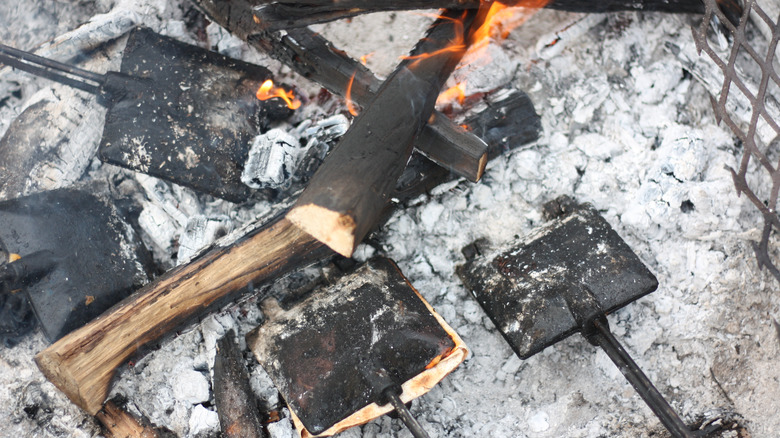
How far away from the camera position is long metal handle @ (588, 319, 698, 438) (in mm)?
1883

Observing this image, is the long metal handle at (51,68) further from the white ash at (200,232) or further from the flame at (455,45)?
the flame at (455,45)

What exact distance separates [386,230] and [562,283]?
0.82 m

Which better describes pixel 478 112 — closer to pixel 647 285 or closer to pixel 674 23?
pixel 647 285

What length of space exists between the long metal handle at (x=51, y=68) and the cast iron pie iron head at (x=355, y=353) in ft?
4.81

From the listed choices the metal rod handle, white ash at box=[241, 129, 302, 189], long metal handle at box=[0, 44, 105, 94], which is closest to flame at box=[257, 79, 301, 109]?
→ white ash at box=[241, 129, 302, 189]

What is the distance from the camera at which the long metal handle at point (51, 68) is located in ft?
8.37

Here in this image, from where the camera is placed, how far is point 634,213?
2432mm

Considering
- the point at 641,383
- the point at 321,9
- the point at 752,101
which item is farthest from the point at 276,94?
the point at 752,101

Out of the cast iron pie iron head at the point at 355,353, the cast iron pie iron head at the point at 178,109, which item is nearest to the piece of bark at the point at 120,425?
the cast iron pie iron head at the point at 355,353

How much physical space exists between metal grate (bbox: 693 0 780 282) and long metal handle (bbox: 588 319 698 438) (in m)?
0.77

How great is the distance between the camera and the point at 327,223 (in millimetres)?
1711

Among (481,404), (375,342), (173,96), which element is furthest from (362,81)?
(481,404)

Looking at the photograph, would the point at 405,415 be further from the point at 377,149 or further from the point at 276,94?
the point at 276,94

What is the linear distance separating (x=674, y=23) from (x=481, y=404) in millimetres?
2175
